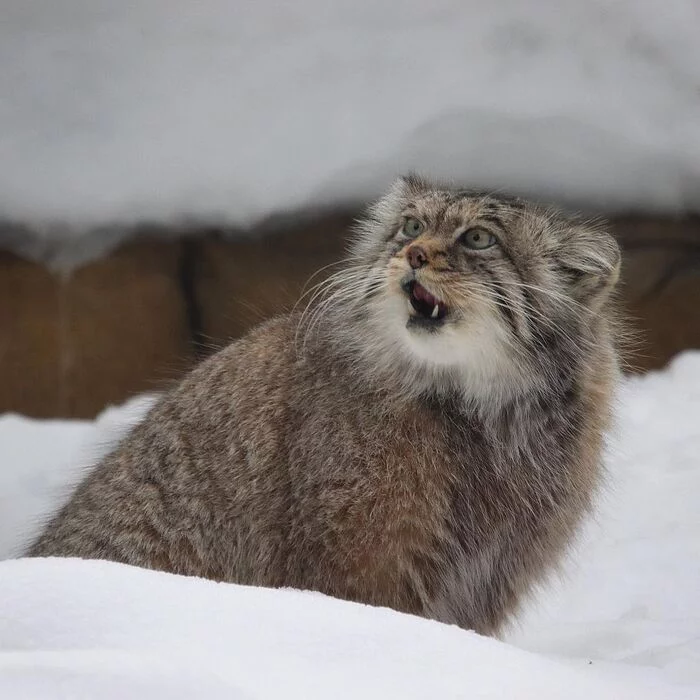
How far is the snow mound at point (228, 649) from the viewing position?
1.38 m

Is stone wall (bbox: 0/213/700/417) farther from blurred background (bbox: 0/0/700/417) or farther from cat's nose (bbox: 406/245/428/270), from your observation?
cat's nose (bbox: 406/245/428/270)

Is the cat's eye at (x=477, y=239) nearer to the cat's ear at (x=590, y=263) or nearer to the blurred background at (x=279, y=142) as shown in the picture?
the cat's ear at (x=590, y=263)

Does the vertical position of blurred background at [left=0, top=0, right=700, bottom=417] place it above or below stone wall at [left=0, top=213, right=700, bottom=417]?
above

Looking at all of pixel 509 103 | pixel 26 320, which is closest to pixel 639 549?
pixel 509 103

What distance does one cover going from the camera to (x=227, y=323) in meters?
3.88

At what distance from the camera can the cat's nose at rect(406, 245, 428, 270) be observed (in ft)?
→ 7.14

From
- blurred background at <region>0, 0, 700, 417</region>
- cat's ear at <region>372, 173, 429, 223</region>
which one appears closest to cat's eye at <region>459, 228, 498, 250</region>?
cat's ear at <region>372, 173, 429, 223</region>

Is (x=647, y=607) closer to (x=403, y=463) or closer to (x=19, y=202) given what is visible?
(x=403, y=463)

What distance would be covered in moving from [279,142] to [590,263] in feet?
5.40

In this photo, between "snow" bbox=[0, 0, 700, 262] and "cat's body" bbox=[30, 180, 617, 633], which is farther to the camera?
"snow" bbox=[0, 0, 700, 262]

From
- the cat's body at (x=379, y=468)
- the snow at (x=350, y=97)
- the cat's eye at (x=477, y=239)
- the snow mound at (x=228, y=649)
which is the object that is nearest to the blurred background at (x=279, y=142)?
the snow at (x=350, y=97)

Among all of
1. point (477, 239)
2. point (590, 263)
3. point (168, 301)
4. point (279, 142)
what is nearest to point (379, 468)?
point (477, 239)

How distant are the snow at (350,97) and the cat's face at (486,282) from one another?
1.27 metres

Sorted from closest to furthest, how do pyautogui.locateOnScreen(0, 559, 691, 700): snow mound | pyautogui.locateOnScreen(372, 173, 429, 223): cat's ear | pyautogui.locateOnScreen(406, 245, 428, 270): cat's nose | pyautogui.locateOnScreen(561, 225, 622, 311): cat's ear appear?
pyautogui.locateOnScreen(0, 559, 691, 700): snow mound < pyautogui.locateOnScreen(406, 245, 428, 270): cat's nose < pyautogui.locateOnScreen(561, 225, 622, 311): cat's ear < pyautogui.locateOnScreen(372, 173, 429, 223): cat's ear
